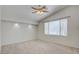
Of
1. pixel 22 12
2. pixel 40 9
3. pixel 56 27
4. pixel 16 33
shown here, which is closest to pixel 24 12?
pixel 22 12

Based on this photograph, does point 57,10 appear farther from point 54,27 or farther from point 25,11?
point 25,11

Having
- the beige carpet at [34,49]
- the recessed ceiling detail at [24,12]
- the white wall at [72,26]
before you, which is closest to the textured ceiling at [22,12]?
the recessed ceiling detail at [24,12]

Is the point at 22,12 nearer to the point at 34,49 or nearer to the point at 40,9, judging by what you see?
the point at 40,9

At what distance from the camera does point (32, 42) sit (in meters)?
2.38

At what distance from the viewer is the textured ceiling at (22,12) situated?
225 centimetres

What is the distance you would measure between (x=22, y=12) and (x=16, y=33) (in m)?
0.52

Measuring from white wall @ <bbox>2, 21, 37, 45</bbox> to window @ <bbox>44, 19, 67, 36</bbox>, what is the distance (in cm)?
33

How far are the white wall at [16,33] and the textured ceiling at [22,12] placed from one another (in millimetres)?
162

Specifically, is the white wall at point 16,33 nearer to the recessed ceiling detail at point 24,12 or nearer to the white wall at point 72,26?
the recessed ceiling detail at point 24,12

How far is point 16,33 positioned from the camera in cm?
235

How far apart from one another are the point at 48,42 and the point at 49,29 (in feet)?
1.05

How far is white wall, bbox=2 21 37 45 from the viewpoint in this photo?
2277mm

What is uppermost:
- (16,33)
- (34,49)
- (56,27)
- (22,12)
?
(22,12)
